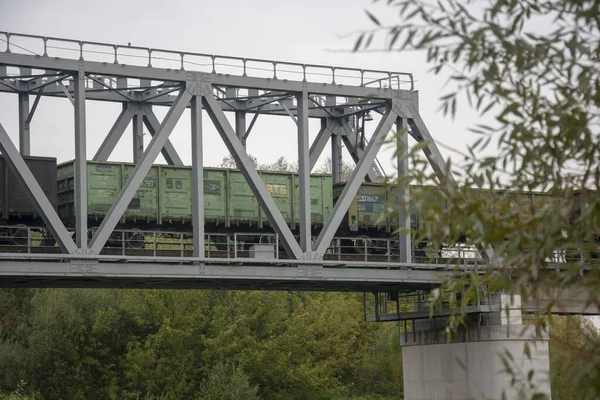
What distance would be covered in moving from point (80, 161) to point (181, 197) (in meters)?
7.48

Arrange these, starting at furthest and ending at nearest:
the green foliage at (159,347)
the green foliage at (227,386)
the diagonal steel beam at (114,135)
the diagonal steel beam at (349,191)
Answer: the green foliage at (159,347), the green foliage at (227,386), the diagonal steel beam at (114,135), the diagonal steel beam at (349,191)

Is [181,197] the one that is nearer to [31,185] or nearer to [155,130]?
[155,130]

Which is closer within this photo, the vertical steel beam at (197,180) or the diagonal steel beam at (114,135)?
the vertical steel beam at (197,180)

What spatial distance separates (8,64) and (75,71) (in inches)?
91.9

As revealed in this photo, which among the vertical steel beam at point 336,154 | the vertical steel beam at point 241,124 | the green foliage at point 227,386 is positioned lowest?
the green foliage at point 227,386

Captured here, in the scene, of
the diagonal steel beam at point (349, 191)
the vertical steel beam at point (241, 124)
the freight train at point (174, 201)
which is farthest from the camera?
the vertical steel beam at point (241, 124)

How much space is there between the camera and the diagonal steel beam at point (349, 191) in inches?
1503

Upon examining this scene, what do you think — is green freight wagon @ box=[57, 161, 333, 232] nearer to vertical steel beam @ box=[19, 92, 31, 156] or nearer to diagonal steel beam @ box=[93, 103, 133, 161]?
diagonal steel beam @ box=[93, 103, 133, 161]

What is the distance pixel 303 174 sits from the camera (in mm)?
39281

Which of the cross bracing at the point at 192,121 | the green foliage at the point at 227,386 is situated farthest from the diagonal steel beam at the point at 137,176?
the green foliage at the point at 227,386

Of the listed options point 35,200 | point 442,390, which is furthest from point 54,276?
point 442,390

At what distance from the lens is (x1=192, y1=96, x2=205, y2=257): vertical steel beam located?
36688 mm

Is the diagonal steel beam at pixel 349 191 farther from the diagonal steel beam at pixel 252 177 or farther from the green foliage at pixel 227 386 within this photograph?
the green foliage at pixel 227 386

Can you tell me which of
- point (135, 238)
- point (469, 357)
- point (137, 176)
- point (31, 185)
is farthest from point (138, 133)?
point (469, 357)
